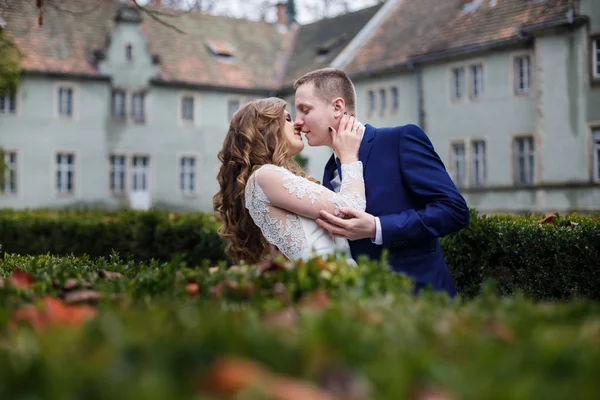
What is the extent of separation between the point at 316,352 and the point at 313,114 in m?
3.06

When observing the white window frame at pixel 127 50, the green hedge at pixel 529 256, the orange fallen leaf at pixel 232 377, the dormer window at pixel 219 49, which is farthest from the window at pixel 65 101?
the orange fallen leaf at pixel 232 377

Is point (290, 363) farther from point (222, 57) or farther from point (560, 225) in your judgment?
point (222, 57)

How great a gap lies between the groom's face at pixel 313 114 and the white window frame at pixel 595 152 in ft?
73.9

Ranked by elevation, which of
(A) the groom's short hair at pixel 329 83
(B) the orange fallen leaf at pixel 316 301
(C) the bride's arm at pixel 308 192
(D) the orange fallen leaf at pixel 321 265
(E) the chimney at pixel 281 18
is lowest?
(B) the orange fallen leaf at pixel 316 301

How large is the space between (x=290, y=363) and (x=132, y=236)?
37.3 feet

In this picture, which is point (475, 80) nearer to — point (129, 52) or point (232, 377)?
point (129, 52)

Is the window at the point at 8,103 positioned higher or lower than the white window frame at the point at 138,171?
higher

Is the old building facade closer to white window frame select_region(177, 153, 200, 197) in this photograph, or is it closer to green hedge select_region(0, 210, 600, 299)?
white window frame select_region(177, 153, 200, 197)

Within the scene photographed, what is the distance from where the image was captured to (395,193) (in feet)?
14.6

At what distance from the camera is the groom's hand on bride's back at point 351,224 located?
4.21m

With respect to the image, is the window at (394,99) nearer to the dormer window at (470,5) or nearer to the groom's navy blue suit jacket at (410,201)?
the dormer window at (470,5)

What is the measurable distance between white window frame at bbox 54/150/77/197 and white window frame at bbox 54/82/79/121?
1559 millimetres

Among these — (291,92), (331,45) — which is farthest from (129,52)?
(331,45)

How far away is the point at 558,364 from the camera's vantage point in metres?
1.76
